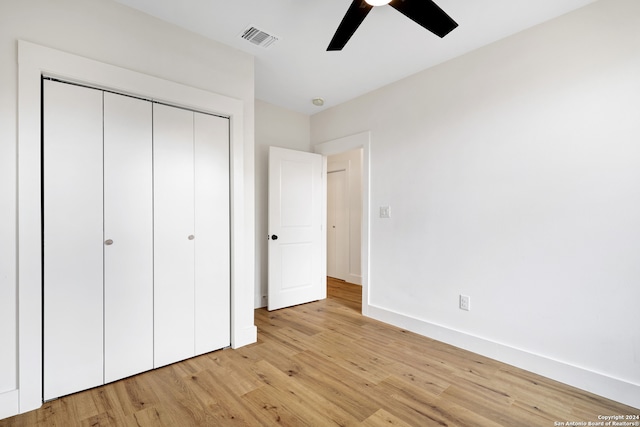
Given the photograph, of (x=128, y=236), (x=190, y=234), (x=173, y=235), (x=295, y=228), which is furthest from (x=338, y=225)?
(x=128, y=236)

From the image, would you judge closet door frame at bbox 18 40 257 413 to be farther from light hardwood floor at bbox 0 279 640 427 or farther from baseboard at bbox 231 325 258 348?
baseboard at bbox 231 325 258 348

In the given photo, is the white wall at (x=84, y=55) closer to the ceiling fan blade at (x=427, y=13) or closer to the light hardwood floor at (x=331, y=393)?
the light hardwood floor at (x=331, y=393)

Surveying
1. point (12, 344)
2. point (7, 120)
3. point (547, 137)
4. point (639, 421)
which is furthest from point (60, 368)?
point (547, 137)

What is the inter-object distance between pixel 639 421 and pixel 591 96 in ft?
6.69

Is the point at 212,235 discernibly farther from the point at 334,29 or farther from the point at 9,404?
the point at 334,29

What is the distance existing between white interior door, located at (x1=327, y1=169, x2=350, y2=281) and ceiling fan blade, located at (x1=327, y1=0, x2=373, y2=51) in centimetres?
353

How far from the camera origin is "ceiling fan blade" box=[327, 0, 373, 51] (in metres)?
1.55

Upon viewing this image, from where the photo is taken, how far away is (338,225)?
544 cm

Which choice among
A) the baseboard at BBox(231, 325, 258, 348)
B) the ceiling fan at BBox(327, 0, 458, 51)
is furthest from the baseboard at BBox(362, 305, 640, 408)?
the ceiling fan at BBox(327, 0, 458, 51)

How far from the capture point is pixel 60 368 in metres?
1.83

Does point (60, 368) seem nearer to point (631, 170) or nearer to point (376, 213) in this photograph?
point (376, 213)

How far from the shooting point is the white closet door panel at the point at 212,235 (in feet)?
7.88

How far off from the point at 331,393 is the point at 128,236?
5.90ft

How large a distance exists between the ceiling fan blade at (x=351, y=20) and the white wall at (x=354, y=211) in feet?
10.9
